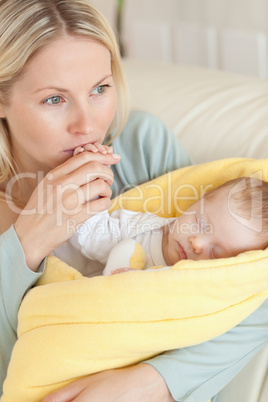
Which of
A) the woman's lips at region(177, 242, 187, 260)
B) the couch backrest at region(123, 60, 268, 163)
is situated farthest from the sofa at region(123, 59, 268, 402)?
the woman's lips at region(177, 242, 187, 260)

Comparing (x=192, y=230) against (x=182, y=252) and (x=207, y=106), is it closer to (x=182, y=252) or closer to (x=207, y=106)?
(x=182, y=252)

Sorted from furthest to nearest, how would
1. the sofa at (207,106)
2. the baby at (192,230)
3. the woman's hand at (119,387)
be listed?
the sofa at (207,106), the baby at (192,230), the woman's hand at (119,387)

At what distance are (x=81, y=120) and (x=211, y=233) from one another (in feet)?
1.37

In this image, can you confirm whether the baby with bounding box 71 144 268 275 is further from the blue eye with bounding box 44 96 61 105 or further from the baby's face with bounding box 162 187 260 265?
the blue eye with bounding box 44 96 61 105

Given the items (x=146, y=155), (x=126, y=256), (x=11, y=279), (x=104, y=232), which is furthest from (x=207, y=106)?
(x=11, y=279)

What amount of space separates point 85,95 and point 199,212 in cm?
40

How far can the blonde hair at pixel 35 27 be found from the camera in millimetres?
1248

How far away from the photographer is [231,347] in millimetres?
1172

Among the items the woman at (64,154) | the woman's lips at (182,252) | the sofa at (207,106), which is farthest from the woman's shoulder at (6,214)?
the sofa at (207,106)

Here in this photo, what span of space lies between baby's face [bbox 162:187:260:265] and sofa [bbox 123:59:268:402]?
0.39 m

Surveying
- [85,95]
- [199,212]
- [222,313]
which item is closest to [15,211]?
[85,95]

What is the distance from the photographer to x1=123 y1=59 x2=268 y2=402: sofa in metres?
1.68

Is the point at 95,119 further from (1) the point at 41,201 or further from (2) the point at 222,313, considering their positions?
(2) the point at 222,313

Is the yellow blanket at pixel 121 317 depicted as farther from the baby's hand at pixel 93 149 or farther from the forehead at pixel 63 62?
the forehead at pixel 63 62
